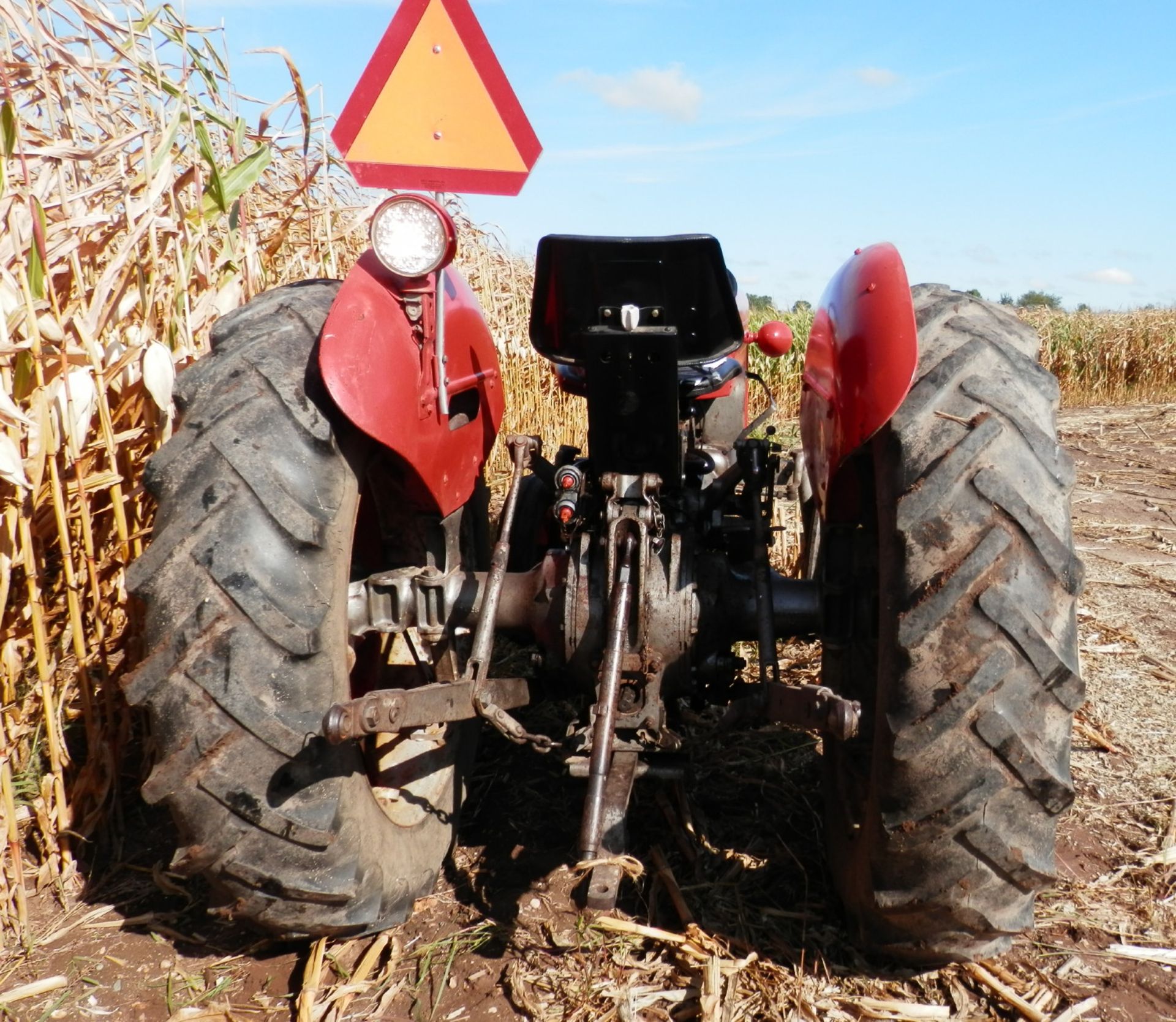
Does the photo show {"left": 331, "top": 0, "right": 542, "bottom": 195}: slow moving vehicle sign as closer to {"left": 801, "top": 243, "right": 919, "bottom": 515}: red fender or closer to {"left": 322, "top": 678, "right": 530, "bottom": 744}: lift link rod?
{"left": 801, "top": 243, "right": 919, "bottom": 515}: red fender

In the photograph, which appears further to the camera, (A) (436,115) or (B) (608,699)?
(A) (436,115)

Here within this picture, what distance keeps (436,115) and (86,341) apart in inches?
44.2

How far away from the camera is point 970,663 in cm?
180

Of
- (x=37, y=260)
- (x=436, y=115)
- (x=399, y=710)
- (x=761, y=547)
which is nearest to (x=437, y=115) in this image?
(x=436, y=115)

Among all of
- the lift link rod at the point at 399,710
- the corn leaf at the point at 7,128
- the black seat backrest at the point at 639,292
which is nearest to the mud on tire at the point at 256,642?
the lift link rod at the point at 399,710

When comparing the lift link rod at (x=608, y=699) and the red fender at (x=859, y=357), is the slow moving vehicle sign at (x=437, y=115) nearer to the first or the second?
the red fender at (x=859, y=357)

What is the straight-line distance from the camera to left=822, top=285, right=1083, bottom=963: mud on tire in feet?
5.92

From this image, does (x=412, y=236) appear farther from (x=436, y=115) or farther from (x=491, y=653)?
(x=491, y=653)

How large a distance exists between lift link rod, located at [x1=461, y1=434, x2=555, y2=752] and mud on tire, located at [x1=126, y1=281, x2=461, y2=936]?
0.29 meters

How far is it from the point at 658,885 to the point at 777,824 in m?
0.49

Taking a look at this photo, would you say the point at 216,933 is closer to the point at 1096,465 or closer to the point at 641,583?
the point at 641,583

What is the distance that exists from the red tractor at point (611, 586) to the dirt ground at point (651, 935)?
0.19m

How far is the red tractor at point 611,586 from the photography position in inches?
72.3

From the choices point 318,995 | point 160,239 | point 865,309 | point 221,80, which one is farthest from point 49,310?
point 865,309
